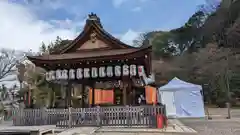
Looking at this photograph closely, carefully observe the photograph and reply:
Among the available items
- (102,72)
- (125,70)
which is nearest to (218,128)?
(125,70)

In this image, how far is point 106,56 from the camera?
36.3 feet

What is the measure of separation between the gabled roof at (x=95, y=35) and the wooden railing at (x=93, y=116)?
3.69m

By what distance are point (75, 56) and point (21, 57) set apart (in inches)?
905

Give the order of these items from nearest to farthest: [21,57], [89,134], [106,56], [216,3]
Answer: [89,134]
[106,56]
[21,57]
[216,3]

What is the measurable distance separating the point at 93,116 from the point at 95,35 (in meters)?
4.68

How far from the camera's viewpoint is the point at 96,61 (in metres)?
11.5

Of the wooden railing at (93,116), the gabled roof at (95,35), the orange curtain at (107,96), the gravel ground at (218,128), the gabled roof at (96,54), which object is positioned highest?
the gabled roof at (95,35)

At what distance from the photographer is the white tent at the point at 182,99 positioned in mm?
15758

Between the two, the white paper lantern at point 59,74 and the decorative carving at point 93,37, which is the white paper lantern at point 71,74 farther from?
the decorative carving at point 93,37

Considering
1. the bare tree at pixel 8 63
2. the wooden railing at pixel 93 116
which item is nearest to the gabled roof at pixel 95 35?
the wooden railing at pixel 93 116

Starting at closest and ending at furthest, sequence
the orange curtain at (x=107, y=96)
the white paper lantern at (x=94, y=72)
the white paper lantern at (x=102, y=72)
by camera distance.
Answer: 1. the white paper lantern at (x=102, y=72)
2. the white paper lantern at (x=94, y=72)
3. the orange curtain at (x=107, y=96)

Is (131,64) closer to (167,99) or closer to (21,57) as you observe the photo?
(167,99)

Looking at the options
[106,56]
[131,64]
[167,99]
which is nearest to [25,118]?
[106,56]

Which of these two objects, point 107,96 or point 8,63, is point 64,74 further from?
point 8,63
